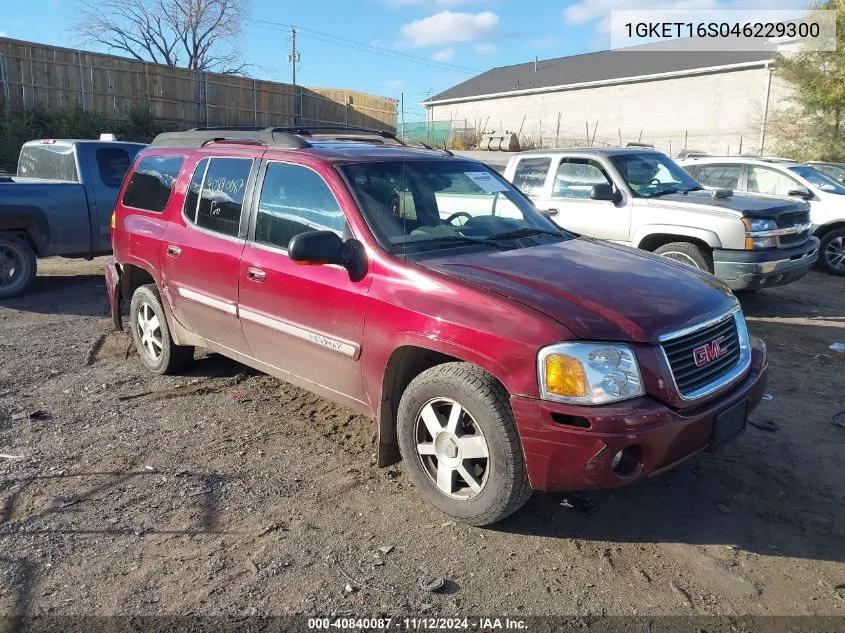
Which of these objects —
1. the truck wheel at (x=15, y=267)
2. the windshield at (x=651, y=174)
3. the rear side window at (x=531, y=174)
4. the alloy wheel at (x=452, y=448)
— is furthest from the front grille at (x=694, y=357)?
the truck wheel at (x=15, y=267)

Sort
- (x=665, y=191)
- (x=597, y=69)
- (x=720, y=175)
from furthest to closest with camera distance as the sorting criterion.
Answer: (x=597, y=69) < (x=720, y=175) < (x=665, y=191)

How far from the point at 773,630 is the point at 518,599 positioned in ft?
3.29

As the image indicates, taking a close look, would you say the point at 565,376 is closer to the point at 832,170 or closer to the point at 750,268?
the point at 750,268

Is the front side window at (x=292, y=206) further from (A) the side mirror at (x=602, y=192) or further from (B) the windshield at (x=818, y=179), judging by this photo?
(B) the windshield at (x=818, y=179)

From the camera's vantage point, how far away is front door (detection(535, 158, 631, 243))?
Result: 803 centimetres

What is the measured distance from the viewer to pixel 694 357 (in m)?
3.24

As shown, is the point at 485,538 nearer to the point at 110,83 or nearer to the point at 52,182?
the point at 52,182

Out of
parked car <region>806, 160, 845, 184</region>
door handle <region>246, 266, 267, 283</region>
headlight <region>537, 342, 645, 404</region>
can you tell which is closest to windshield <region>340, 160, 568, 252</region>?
door handle <region>246, 266, 267, 283</region>

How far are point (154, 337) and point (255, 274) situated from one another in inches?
72.2

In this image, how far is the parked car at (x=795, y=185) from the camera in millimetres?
10547

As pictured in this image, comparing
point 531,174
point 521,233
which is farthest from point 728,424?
point 531,174

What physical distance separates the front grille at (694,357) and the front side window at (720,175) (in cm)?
826

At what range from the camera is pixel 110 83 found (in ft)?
77.2

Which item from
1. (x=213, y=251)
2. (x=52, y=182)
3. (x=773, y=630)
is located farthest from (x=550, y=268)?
(x=52, y=182)
